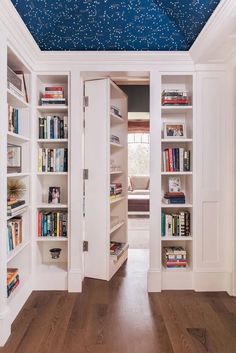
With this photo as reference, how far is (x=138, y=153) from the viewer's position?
29.6ft

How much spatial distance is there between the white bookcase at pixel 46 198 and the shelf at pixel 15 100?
0.24m

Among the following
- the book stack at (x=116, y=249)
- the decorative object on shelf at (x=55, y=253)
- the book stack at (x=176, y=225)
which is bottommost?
the book stack at (x=116, y=249)

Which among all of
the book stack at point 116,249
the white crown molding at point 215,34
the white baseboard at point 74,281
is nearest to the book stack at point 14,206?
the white baseboard at point 74,281

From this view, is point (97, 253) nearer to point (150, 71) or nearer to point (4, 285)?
point (4, 285)

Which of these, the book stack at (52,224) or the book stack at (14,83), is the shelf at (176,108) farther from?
the book stack at (52,224)

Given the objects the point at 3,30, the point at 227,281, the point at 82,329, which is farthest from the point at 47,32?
the point at 227,281

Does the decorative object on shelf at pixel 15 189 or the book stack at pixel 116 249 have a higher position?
the decorative object on shelf at pixel 15 189

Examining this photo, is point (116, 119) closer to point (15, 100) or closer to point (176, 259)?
point (15, 100)

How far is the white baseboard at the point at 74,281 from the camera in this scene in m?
2.97

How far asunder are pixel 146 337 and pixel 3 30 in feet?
7.95

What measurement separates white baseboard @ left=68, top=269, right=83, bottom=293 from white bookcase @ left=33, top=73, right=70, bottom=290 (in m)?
0.06

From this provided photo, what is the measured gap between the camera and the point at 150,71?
300 cm

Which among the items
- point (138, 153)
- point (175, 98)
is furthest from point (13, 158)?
point (138, 153)

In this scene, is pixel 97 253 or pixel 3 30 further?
pixel 97 253
